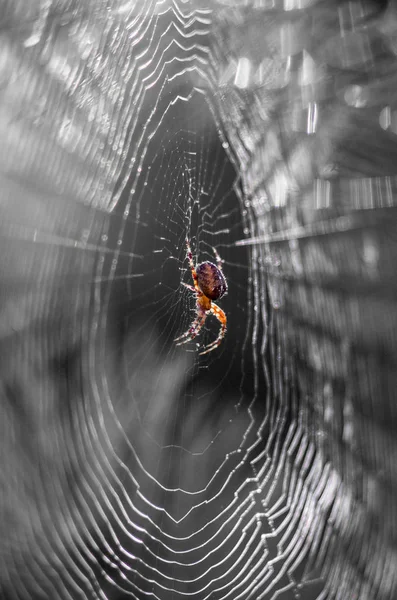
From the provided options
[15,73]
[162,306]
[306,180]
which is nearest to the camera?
[15,73]

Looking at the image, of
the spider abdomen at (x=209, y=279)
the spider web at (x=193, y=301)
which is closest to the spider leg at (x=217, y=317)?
the spider web at (x=193, y=301)

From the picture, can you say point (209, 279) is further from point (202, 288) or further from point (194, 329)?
point (194, 329)

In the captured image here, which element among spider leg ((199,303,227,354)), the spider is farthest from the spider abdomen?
spider leg ((199,303,227,354))

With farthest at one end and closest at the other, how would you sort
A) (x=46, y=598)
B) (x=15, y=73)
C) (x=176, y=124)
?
(x=176, y=124) → (x=46, y=598) → (x=15, y=73)

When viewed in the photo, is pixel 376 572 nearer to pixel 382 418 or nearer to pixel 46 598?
pixel 382 418

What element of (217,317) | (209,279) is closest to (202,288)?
(209,279)

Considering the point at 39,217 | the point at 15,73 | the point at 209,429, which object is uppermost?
the point at 15,73

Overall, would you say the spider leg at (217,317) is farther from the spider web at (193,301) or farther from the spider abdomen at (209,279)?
the spider abdomen at (209,279)

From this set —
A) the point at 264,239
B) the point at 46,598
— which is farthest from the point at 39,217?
the point at 264,239
